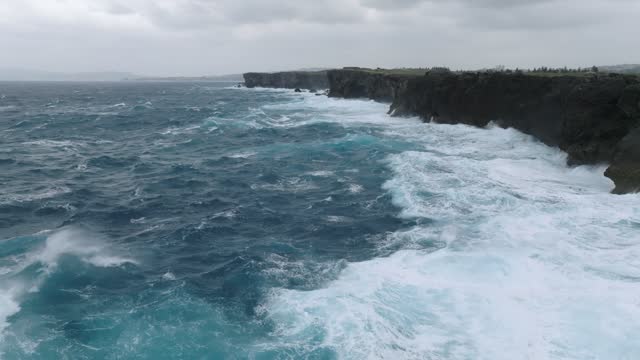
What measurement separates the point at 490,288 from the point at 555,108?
2802 cm

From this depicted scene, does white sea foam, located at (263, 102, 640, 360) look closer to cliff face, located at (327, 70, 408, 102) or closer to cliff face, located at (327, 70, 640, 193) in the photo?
cliff face, located at (327, 70, 640, 193)

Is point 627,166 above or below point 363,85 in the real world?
below

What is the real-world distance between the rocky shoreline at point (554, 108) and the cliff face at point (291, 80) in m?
91.5

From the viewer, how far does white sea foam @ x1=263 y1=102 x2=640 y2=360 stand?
12.1m

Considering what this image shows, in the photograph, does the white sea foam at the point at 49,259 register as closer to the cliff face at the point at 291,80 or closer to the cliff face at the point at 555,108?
the cliff face at the point at 555,108

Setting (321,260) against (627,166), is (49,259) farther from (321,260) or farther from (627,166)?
(627,166)

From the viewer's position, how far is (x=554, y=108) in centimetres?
3812

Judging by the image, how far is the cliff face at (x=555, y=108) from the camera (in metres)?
29.8

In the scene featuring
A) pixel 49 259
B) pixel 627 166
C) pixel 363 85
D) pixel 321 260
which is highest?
pixel 363 85

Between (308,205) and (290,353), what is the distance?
13.2m

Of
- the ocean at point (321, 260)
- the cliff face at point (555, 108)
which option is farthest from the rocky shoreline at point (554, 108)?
the ocean at point (321, 260)

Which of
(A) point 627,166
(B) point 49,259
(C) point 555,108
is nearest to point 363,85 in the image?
(C) point 555,108

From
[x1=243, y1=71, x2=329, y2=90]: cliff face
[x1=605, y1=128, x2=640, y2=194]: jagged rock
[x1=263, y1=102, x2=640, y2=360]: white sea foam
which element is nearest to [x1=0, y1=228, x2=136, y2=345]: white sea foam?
[x1=263, y1=102, x2=640, y2=360]: white sea foam

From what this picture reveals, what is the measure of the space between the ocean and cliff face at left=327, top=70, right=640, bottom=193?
167 cm
